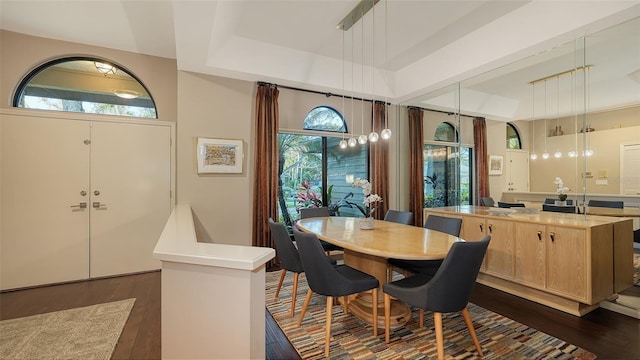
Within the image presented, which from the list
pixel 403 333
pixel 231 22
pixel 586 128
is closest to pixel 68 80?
pixel 231 22

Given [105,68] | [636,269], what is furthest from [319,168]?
[636,269]

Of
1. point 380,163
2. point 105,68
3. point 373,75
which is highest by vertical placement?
point 373,75

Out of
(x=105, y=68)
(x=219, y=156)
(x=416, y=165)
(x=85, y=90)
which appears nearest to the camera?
(x=85, y=90)

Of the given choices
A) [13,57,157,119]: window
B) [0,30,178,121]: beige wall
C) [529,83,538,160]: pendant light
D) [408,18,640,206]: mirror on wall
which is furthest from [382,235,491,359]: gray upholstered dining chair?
[13,57,157,119]: window

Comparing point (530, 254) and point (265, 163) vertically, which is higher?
point (265, 163)

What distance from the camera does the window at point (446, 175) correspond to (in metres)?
4.32

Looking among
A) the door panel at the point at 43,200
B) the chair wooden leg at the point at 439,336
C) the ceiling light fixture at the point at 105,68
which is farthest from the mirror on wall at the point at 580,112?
the door panel at the point at 43,200

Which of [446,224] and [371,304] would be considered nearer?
[371,304]

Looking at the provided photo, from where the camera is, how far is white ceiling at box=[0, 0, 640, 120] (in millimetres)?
2773

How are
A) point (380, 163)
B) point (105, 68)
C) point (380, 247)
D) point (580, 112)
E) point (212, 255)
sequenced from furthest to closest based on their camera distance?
point (380, 163)
point (105, 68)
point (580, 112)
point (380, 247)
point (212, 255)

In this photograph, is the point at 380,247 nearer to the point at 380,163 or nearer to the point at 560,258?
the point at 560,258

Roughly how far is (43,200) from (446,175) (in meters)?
5.84

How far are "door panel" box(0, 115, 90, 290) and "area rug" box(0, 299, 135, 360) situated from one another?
1047mm

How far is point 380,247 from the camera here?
7.02 feet
